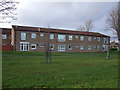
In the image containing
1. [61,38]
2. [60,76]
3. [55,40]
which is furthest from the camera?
[61,38]

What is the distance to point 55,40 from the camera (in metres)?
46.3

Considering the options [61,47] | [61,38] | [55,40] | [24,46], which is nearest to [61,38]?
[61,38]

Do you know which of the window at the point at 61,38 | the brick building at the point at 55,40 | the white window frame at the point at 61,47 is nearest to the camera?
the brick building at the point at 55,40

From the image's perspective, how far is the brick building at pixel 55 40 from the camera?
41.2 metres

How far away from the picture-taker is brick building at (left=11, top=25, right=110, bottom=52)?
4125cm

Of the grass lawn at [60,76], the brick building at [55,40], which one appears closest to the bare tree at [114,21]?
the brick building at [55,40]

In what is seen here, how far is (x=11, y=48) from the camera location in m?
40.7

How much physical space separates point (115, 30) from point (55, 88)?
4228cm

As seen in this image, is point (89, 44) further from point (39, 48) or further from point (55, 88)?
point (55, 88)

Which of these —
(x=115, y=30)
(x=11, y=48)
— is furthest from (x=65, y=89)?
(x=115, y=30)

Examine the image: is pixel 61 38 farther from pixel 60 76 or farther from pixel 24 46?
pixel 60 76

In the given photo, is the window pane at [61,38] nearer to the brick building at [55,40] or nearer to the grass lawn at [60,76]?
the brick building at [55,40]

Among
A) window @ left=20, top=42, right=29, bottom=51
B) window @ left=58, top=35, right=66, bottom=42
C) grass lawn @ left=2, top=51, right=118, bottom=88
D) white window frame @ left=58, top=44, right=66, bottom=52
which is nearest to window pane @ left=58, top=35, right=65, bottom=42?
window @ left=58, top=35, right=66, bottom=42

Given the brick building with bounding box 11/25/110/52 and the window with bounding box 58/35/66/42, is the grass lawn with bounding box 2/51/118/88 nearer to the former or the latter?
the brick building with bounding box 11/25/110/52
